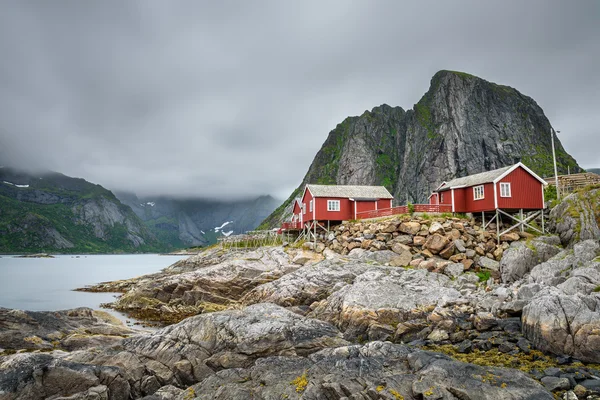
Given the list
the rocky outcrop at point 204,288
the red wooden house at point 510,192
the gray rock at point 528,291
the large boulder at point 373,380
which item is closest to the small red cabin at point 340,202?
the rocky outcrop at point 204,288

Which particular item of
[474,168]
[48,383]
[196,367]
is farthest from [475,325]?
[474,168]

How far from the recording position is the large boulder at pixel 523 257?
84.8ft

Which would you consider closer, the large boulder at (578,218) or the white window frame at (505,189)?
the large boulder at (578,218)

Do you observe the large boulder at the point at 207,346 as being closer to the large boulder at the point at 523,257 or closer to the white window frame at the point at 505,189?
the large boulder at the point at 523,257

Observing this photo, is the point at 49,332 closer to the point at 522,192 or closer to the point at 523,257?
the point at 523,257

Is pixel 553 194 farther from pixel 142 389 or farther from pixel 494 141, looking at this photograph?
pixel 494 141

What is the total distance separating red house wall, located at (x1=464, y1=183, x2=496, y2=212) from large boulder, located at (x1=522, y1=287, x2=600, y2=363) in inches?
687

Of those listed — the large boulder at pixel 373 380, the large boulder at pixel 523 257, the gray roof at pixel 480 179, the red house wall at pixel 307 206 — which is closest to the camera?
the large boulder at pixel 373 380

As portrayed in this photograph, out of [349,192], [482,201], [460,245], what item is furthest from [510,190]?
[349,192]

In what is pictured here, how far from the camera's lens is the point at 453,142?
128m

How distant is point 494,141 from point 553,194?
98798mm

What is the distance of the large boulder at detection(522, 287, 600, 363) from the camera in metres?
13.8

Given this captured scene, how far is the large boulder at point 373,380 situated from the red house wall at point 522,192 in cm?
2460

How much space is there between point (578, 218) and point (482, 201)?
7.58 m
